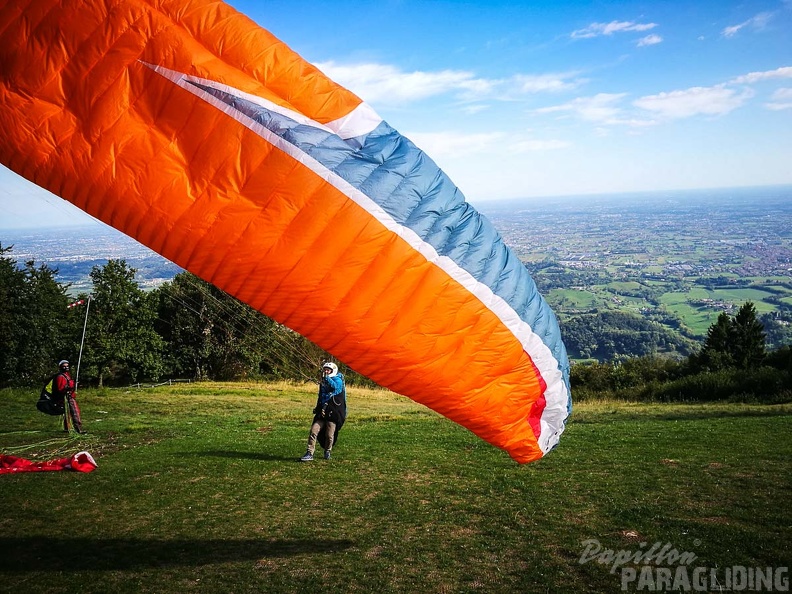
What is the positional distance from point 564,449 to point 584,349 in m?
67.2

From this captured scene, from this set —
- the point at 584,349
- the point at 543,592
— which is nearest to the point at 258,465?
the point at 543,592

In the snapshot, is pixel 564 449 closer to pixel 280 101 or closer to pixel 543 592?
pixel 543 592

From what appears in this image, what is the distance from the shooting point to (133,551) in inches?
241

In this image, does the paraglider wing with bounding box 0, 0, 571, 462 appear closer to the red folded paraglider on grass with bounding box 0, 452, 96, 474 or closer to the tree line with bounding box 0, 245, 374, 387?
the red folded paraglider on grass with bounding box 0, 452, 96, 474

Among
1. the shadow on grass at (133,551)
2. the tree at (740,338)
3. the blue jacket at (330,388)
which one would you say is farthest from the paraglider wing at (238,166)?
the tree at (740,338)

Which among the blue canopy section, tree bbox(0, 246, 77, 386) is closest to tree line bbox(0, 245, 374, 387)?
tree bbox(0, 246, 77, 386)

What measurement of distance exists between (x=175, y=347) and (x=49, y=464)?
31698 millimetres

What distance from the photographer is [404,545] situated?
6.39 metres

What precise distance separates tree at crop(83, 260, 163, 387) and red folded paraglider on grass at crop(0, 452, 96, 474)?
23.3 m

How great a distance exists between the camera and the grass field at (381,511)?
5703 mm

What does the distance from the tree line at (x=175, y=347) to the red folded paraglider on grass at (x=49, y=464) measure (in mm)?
7236

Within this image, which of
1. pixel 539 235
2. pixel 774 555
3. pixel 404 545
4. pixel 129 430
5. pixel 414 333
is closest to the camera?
pixel 414 333

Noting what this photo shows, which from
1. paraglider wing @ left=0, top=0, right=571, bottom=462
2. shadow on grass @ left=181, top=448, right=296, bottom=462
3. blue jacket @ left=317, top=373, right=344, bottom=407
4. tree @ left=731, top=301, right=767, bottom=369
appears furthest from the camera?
tree @ left=731, top=301, right=767, bottom=369

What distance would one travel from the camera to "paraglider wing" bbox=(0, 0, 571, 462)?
465 centimetres
